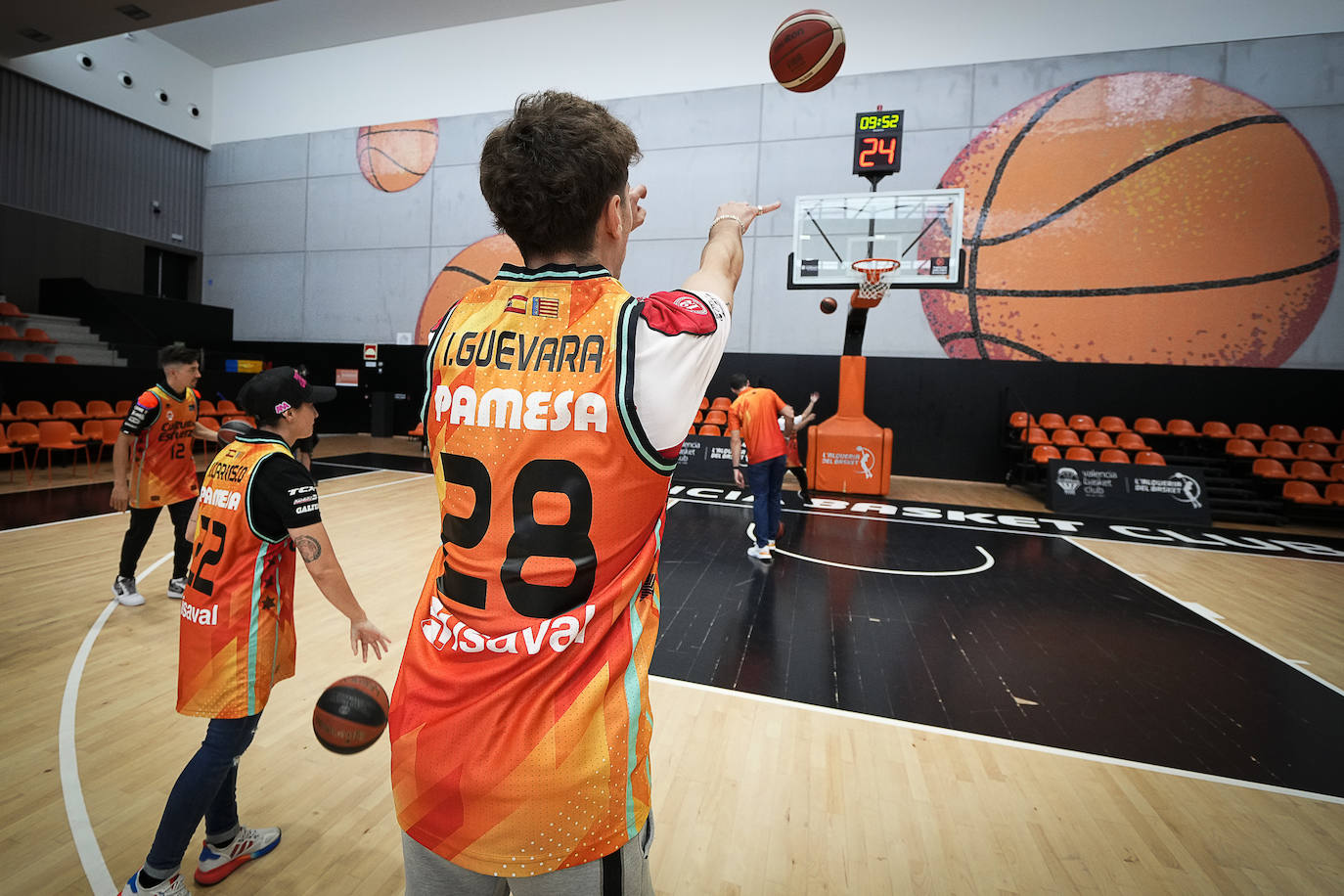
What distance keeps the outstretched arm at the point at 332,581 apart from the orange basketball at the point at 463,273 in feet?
43.6

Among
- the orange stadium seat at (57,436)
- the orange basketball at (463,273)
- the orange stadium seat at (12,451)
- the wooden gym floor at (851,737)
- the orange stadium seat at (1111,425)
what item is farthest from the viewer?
the orange basketball at (463,273)

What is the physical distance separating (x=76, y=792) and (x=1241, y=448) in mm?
13542

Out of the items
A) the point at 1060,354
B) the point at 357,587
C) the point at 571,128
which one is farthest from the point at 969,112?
the point at 571,128

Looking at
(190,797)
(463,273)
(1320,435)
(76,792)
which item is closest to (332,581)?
(190,797)

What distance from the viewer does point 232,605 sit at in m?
2.00

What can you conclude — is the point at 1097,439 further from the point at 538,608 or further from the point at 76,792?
the point at 76,792

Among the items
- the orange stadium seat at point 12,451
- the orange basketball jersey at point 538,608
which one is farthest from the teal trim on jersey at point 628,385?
the orange stadium seat at point 12,451

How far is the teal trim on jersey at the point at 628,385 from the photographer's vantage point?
0.88 metres

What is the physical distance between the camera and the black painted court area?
3.18 m

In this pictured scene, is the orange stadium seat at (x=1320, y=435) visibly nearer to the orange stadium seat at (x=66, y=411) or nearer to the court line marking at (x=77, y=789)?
the court line marking at (x=77, y=789)

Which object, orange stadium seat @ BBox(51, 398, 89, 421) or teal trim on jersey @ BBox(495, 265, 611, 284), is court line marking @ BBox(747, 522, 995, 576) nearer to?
teal trim on jersey @ BBox(495, 265, 611, 284)

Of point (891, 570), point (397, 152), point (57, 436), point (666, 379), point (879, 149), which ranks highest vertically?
point (397, 152)

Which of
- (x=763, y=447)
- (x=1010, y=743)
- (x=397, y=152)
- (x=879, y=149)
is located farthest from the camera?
(x=397, y=152)

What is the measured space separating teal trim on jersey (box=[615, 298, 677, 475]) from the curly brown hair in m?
0.17
